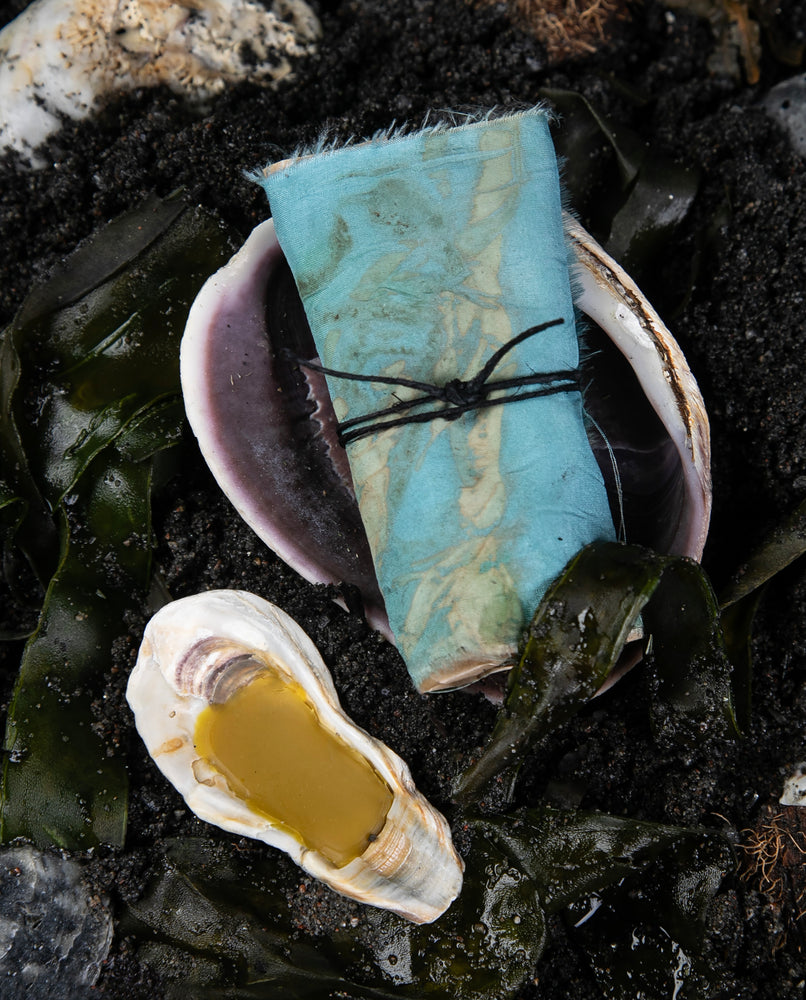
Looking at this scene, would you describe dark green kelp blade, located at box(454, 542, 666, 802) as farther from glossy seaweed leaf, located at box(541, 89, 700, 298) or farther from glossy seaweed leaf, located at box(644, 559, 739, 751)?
glossy seaweed leaf, located at box(541, 89, 700, 298)

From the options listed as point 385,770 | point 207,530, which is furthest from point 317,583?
point 385,770

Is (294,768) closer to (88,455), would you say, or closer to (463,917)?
(463,917)

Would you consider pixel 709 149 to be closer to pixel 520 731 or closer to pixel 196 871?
pixel 520 731

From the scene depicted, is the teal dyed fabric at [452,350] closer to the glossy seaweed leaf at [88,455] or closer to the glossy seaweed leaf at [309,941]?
the glossy seaweed leaf at [88,455]

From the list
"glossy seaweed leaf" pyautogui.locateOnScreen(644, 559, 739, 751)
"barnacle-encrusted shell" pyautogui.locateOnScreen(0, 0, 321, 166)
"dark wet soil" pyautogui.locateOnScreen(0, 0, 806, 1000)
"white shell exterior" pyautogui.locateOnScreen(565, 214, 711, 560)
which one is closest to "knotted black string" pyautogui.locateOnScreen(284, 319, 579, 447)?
"white shell exterior" pyautogui.locateOnScreen(565, 214, 711, 560)

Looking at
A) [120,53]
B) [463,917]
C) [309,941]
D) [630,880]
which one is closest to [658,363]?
[630,880]

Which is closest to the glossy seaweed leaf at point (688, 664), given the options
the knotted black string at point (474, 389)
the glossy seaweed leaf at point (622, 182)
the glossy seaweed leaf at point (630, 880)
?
the glossy seaweed leaf at point (630, 880)
